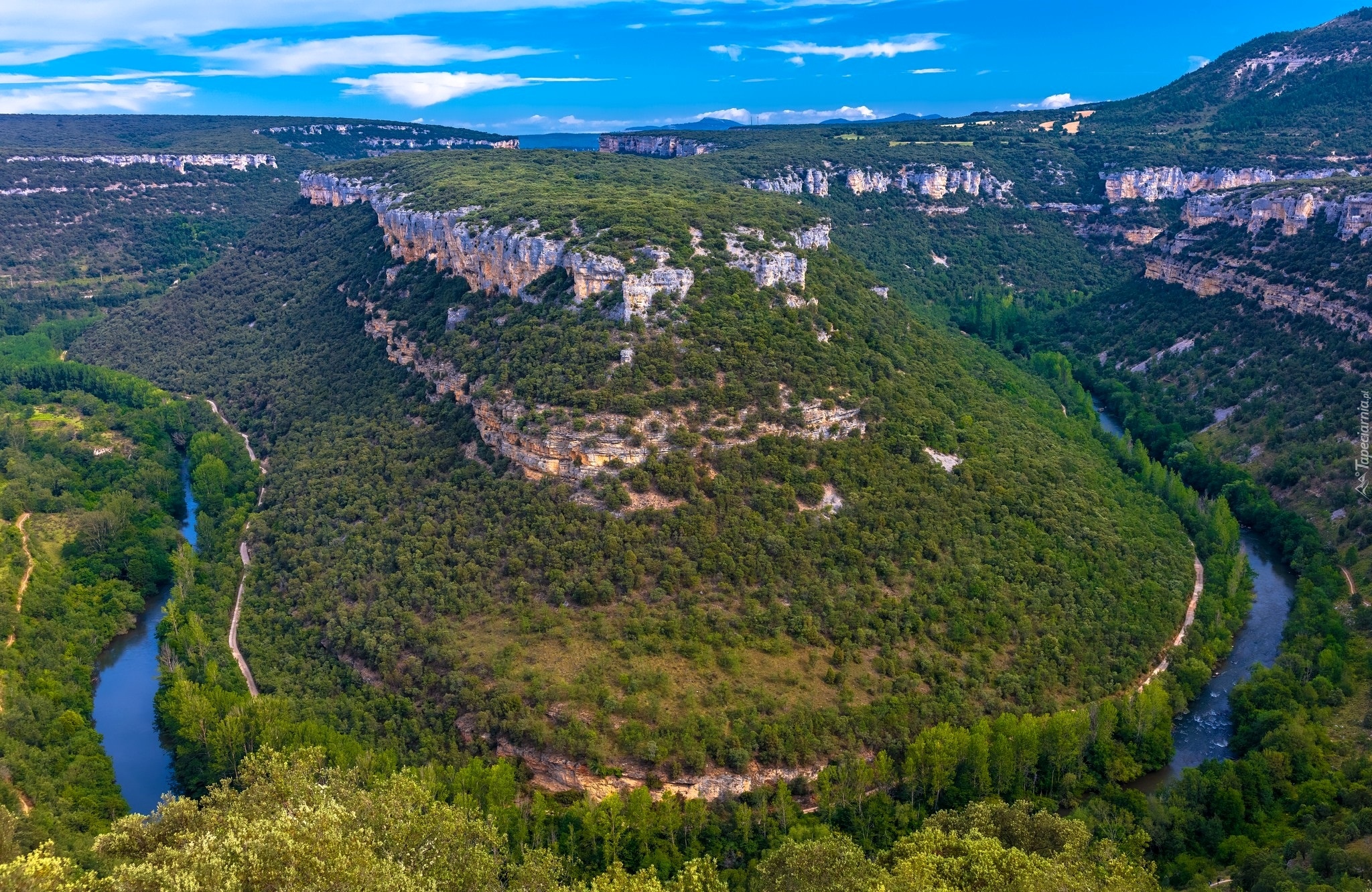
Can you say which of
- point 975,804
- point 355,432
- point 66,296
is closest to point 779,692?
point 975,804

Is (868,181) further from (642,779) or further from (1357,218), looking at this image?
(642,779)

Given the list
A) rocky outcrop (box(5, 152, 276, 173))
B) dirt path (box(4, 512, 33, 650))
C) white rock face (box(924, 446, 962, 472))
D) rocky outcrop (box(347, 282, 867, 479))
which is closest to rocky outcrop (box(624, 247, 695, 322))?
rocky outcrop (box(347, 282, 867, 479))

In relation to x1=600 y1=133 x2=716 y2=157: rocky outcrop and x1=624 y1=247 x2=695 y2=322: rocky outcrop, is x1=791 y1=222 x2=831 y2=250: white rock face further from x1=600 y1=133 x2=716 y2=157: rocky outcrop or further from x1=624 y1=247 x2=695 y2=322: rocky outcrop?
x1=600 y1=133 x2=716 y2=157: rocky outcrop

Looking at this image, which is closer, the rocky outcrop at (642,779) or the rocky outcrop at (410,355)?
the rocky outcrop at (642,779)

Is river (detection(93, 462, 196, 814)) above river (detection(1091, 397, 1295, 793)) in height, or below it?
below

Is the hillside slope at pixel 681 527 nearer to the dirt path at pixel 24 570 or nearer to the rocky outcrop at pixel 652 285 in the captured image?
the rocky outcrop at pixel 652 285

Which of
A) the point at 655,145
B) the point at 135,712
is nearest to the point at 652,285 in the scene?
the point at 135,712

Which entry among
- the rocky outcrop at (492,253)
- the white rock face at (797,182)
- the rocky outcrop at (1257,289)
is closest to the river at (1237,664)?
the rocky outcrop at (1257,289)

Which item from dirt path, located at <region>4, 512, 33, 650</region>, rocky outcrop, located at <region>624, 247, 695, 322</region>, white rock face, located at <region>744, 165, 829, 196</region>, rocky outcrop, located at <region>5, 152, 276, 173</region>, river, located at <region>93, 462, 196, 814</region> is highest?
rocky outcrop, located at <region>5, 152, 276, 173</region>
